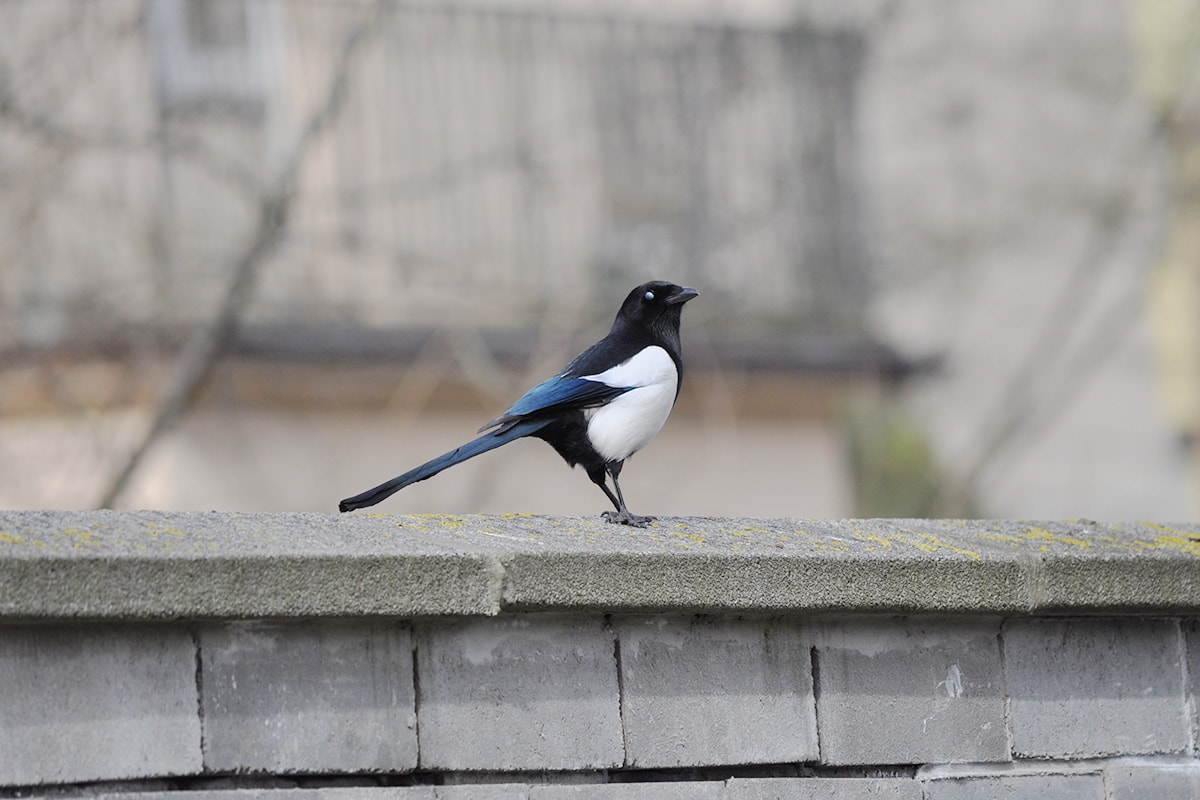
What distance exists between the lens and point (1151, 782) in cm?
356

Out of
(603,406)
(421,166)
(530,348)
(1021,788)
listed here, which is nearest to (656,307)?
(603,406)

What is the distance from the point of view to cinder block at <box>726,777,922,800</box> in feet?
10.6

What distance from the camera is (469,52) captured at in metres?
10.2

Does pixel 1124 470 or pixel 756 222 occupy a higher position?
pixel 756 222

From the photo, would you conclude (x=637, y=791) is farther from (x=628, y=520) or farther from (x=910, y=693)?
(x=628, y=520)

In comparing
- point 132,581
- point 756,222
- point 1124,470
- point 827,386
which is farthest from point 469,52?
point 132,581

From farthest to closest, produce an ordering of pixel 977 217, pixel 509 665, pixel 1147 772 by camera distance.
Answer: pixel 977 217 < pixel 1147 772 < pixel 509 665

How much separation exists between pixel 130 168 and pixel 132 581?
6.72 meters

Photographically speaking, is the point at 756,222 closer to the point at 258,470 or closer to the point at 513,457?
the point at 513,457

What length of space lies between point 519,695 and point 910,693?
2.42 ft

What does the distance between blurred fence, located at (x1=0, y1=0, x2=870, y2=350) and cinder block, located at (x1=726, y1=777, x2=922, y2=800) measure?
5.25 m

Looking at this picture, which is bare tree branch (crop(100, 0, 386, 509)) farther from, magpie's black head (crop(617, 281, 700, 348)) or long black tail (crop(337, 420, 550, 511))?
long black tail (crop(337, 420, 550, 511))

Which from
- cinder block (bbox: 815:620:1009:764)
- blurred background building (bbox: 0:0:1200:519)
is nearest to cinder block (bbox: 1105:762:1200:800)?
cinder block (bbox: 815:620:1009:764)

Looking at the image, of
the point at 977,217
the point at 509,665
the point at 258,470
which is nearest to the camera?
the point at 509,665
